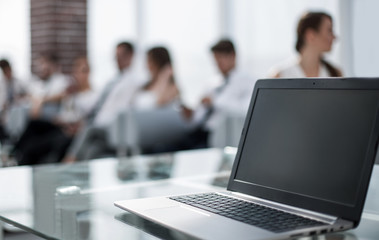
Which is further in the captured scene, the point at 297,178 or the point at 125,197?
the point at 125,197

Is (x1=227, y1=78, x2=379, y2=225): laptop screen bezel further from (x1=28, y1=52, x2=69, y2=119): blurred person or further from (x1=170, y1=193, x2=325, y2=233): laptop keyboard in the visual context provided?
(x1=28, y1=52, x2=69, y2=119): blurred person

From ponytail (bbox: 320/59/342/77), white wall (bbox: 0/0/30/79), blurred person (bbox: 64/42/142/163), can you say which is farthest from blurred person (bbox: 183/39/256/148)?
white wall (bbox: 0/0/30/79)

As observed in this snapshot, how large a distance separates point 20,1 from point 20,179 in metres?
5.51

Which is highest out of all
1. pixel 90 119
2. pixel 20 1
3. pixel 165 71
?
pixel 20 1

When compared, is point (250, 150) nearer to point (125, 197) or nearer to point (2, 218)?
point (125, 197)

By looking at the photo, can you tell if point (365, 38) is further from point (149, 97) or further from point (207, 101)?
point (149, 97)

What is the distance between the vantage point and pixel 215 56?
3842 mm

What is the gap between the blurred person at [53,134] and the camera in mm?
4293

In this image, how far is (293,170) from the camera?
35.1 inches

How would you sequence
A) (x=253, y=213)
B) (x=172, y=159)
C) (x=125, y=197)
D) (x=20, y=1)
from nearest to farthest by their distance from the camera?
(x=253, y=213) → (x=125, y=197) → (x=172, y=159) → (x=20, y=1)

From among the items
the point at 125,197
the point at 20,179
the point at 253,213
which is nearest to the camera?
the point at 253,213

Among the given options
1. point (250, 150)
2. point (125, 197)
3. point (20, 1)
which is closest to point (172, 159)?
point (125, 197)

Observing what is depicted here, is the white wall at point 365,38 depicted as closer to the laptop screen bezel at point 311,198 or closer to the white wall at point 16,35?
the laptop screen bezel at point 311,198

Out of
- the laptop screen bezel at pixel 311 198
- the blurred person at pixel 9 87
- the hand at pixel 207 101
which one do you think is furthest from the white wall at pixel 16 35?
the laptop screen bezel at pixel 311 198
